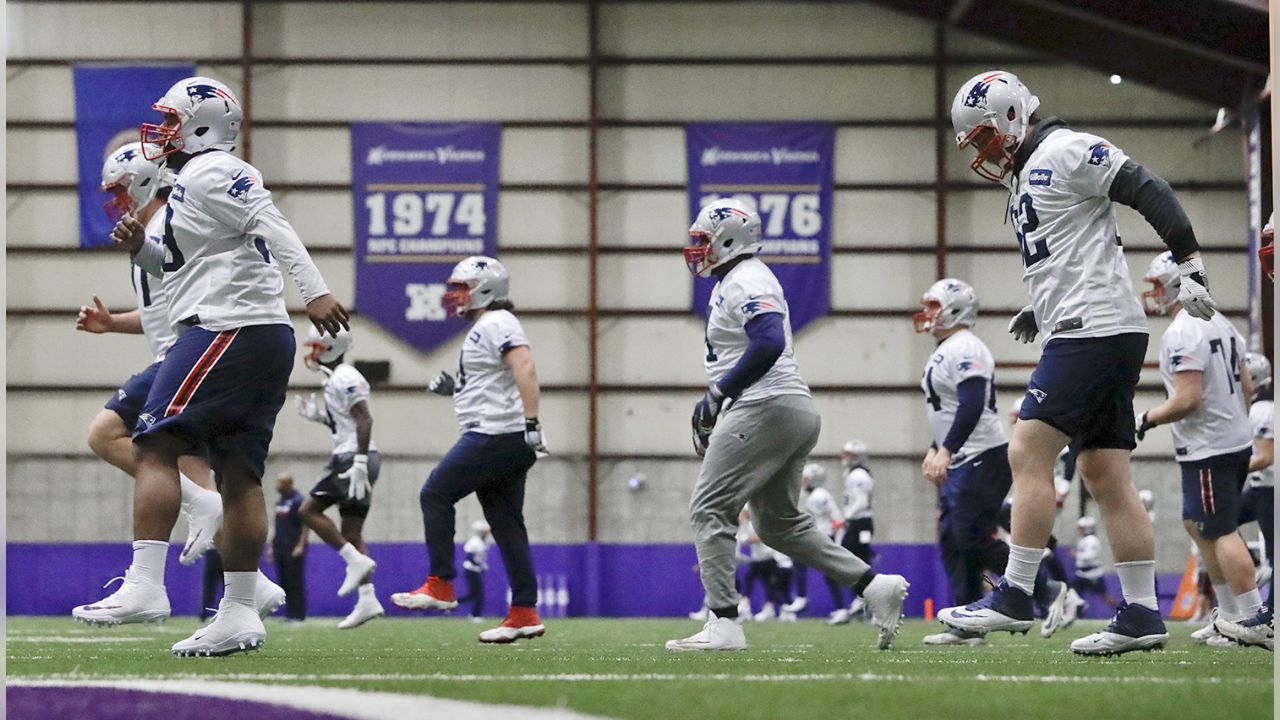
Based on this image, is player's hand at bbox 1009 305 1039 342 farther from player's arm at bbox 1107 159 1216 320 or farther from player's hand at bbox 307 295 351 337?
player's hand at bbox 307 295 351 337

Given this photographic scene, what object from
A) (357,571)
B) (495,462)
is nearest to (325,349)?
(357,571)

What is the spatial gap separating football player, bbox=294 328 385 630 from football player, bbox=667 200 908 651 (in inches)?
193

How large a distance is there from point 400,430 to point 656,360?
12.2ft

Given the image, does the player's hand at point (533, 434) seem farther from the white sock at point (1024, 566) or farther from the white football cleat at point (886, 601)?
the white sock at point (1024, 566)

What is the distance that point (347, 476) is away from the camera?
38.7 ft

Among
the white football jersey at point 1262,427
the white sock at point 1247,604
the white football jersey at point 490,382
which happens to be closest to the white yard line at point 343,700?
the white football jersey at point 490,382

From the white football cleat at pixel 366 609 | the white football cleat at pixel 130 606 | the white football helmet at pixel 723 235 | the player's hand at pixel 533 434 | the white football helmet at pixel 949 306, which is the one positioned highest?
the white football helmet at pixel 723 235

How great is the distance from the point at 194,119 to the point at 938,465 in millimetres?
3972

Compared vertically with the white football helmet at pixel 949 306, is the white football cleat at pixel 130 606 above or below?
below

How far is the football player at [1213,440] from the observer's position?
7.79m

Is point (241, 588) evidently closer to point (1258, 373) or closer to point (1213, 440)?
point (1213, 440)

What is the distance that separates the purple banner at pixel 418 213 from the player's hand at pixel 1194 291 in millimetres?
17848

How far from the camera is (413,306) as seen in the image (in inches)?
905

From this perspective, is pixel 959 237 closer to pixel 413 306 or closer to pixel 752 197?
pixel 752 197
